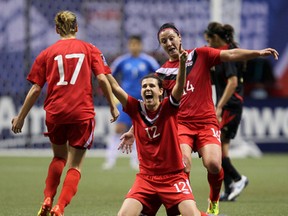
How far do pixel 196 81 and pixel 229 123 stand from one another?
2.46 metres

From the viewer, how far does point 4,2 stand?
63.6 feet

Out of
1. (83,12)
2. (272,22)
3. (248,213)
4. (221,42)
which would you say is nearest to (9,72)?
(83,12)

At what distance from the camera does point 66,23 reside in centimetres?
841

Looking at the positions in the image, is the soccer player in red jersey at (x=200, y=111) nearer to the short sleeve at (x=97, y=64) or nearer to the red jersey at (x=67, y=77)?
the short sleeve at (x=97, y=64)

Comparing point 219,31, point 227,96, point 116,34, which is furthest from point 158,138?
point 116,34

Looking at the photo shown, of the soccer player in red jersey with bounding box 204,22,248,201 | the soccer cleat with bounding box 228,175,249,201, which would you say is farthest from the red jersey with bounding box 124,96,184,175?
the soccer cleat with bounding box 228,175,249,201

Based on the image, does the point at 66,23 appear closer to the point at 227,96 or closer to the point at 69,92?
the point at 69,92

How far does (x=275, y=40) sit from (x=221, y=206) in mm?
11090

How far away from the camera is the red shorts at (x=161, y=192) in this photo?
24.8 feet

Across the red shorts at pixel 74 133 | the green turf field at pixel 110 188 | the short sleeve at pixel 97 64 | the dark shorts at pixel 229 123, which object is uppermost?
the short sleeve at pixel 97 64

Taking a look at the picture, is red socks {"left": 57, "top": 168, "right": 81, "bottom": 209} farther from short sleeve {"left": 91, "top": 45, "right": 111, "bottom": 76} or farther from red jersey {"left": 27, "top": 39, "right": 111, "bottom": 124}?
short sleeve {"left": 91, "top": 45, "right": 111, "bottom": 76}

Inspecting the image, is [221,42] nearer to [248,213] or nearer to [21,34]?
[248,213]

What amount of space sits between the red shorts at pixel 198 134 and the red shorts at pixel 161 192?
134cm

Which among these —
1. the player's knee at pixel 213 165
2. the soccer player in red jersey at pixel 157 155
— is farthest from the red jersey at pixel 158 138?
the player's knee at pixel 213 165
